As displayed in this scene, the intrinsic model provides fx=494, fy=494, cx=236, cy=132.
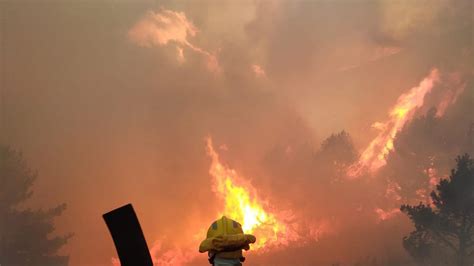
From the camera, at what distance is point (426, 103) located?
184 feet

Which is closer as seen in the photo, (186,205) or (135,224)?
(135,224)

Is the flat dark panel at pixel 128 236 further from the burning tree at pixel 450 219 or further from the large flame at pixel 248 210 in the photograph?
the large flame at pixel 248 210

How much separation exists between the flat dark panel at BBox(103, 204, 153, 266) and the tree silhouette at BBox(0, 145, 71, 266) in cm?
3801

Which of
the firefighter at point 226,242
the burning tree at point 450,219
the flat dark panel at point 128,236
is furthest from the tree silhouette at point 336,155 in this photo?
the flat dark panel at point 128,236

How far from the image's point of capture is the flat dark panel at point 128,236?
2.14 m

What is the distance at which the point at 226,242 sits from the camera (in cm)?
276

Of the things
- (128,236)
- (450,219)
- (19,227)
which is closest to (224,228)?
(128,236)

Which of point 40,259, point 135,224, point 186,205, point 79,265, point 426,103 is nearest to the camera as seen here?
point 135,224

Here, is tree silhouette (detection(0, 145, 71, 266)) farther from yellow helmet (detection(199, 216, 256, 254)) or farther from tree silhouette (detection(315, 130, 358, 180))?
yellow helmet (detection(199, 216, 256, 254))

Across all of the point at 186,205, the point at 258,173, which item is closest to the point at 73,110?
the point at 186,205

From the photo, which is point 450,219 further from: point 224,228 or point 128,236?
point 128,236

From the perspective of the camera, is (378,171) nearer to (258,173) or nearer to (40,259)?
(258,173)

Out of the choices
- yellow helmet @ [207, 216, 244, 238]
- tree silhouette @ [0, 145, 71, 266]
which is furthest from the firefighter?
tree silhouette @ [0, 145, 71, 266]

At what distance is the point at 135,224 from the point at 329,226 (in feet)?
187
